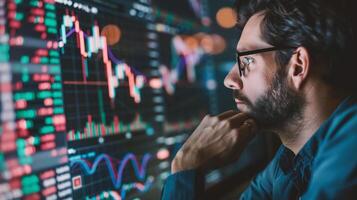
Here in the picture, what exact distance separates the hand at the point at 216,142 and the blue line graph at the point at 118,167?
110 millimetres

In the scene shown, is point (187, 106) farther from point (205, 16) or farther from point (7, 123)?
point (7, 123)

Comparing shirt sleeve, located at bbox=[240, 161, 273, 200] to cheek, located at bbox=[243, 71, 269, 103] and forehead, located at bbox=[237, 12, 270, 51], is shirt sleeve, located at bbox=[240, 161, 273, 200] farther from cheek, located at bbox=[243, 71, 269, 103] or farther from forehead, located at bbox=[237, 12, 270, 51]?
forehead, located at bbox=[237, 12, 270, 51]

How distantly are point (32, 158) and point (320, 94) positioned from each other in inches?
26.6

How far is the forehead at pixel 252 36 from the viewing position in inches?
36.9

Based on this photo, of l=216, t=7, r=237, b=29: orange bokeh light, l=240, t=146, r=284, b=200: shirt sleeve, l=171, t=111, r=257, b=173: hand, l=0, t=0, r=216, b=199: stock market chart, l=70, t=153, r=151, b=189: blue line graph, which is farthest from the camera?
l=216, t=7, r=237, b=29: orange bokeh light

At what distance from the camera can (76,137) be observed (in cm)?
76

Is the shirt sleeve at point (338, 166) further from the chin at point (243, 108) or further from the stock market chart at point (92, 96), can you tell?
the stock market chart at point (92, 96)

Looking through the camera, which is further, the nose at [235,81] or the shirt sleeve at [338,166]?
the nose at [235,81]

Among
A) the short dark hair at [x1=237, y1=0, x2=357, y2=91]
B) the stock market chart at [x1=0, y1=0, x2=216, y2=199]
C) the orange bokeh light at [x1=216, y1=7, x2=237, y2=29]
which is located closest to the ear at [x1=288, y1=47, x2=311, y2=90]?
the short dark hair at [x1=237, y1=0, x2=357, y2=91]

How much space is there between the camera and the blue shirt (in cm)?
70

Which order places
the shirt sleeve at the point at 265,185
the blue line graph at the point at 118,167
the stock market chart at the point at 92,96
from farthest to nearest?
1. the shirt sleeve at the point at 265,185
2. the blue line graph at the point at 118,167
3. the stock market chart at the point at 92,96

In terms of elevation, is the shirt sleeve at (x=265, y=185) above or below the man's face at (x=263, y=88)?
below

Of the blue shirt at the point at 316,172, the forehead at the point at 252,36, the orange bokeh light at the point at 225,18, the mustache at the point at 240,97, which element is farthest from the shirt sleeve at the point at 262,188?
the orange bokeh light at the point at 225,18

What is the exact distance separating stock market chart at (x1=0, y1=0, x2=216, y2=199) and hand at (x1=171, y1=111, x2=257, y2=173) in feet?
0.45
